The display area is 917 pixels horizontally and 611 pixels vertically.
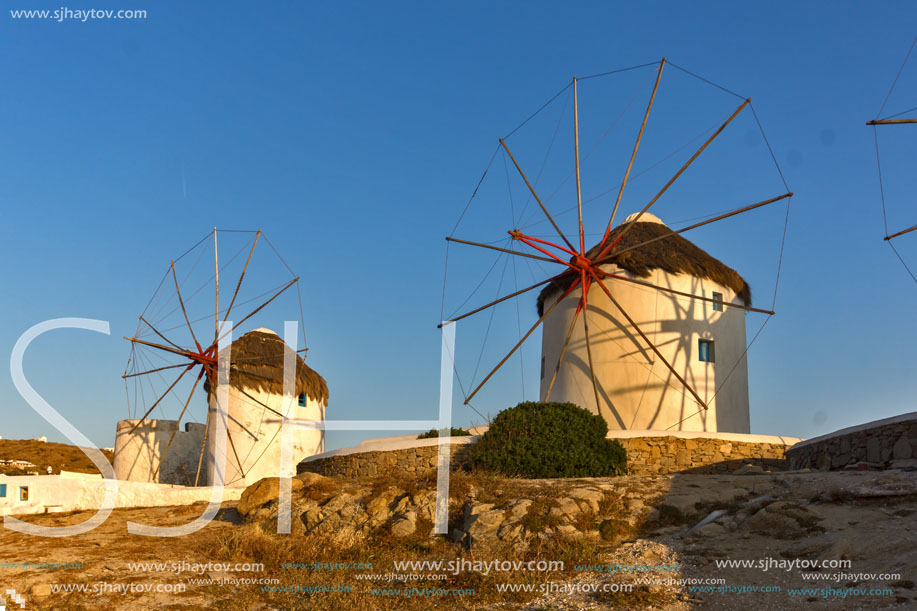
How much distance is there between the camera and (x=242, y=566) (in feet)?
40.1

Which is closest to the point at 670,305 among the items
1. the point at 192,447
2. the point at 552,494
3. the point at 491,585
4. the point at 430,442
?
the point at 430,442

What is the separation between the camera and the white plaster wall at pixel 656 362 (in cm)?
2002

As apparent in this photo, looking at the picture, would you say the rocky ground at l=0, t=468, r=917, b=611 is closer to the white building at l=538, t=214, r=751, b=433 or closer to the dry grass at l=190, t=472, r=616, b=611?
the dry grass at l=190, t=472, r=616, b=611

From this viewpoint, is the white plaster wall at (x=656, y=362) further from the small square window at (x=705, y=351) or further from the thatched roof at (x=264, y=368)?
the thatched roof at (x=264, y=368)

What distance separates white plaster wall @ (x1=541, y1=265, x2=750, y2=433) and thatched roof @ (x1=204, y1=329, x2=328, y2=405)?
484 inches

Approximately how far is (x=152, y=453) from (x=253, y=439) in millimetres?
4504

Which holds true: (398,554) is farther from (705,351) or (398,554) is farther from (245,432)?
(245,432)

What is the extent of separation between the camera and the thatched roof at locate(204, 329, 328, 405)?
94.0 feet

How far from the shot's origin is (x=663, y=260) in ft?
68.9

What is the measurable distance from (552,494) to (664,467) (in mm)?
4778

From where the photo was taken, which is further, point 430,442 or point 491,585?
point 430,442

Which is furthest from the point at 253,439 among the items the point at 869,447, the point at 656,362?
the point at 869,447

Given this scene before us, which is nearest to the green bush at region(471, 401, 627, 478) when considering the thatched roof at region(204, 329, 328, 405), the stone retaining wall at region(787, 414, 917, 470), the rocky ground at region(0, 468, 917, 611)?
the rocky ground at region(0, 468, 917, 611)

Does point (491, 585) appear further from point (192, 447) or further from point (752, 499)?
point (192, 447)
